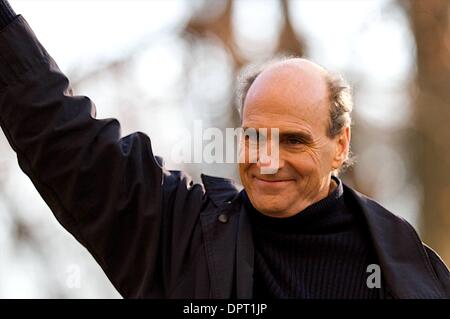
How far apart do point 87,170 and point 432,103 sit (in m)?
6.93

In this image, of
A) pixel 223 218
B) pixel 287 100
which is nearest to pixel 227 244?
pixel 223 218

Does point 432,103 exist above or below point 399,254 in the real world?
below

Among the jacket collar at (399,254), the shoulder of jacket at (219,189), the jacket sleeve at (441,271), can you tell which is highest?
the shoulder of jacket at (219,189)

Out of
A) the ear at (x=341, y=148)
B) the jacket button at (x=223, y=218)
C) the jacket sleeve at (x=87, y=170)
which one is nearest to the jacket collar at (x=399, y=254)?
the ear at (x=341, y=148)

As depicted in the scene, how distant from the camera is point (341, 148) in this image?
4008 millimetres

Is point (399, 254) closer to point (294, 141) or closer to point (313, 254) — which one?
point (313, 254)

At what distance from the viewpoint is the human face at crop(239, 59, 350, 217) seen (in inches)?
147

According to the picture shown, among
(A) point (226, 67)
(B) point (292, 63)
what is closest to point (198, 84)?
(A) point (226, 67)

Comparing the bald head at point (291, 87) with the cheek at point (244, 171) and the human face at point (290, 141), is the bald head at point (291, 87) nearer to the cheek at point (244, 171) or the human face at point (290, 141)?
the human face at point (290, 141)

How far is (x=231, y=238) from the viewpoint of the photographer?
146 inches

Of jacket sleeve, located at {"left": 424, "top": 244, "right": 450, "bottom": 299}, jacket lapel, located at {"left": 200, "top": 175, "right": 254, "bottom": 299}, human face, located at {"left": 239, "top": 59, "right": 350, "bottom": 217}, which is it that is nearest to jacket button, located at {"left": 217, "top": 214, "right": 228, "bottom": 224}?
jacket lapel, located at {"left": 200, "top": 175, "right": 254, "bottom": 299}

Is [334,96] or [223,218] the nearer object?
[223,218]

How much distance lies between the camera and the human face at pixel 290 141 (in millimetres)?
3736

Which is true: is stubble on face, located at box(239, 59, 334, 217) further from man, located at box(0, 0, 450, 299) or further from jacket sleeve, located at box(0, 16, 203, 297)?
jacket sleeve, located at box(0, 16, 203, 297)
